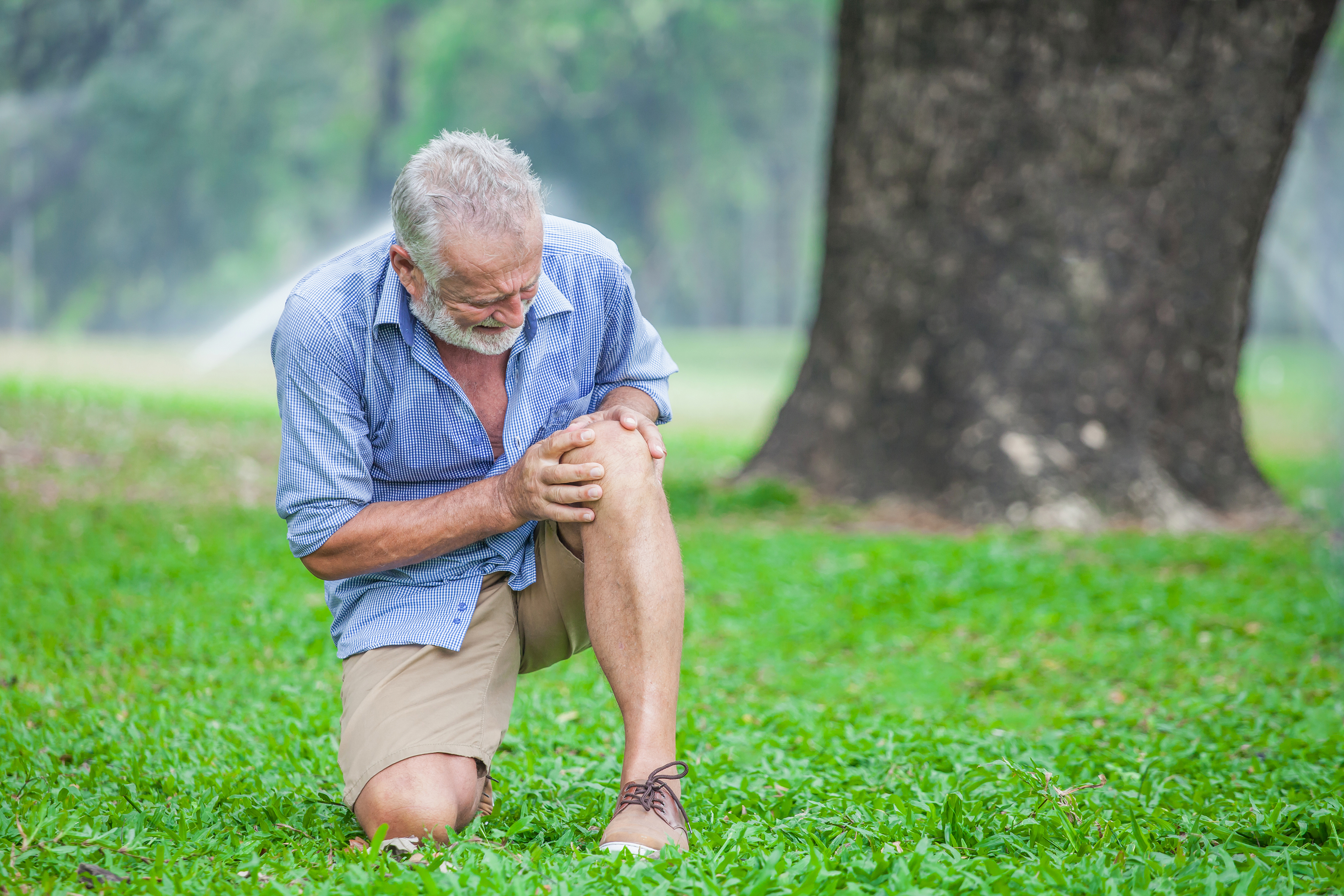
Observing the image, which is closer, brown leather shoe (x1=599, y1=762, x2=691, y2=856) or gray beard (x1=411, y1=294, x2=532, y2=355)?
brown leather shoe (x1=599, y1=762, x2=691, y2=856)

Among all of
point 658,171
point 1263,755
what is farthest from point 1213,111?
point 658,171

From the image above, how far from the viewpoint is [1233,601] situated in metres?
5.43

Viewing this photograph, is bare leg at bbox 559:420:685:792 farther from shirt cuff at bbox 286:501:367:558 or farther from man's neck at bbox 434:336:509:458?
shirt cuff at bbox 286:501:367:558

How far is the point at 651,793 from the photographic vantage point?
263cm

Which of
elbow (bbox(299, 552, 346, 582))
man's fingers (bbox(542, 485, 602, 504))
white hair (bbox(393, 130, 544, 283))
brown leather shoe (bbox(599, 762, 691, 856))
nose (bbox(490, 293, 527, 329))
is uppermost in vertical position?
white hair (bbox(393, 130, 544, 283))

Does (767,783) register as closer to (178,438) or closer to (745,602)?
(745,602)

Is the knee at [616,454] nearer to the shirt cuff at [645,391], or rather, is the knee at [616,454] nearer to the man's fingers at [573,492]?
the man's fingers at [573,492]

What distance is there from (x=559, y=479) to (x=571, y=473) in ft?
0.10

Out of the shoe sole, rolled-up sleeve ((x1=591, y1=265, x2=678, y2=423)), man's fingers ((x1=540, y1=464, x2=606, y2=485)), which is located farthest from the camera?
rolled-up sleeve ((x1=591, y1=265, x2=678, y2=423))

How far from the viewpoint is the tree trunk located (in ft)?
24.3

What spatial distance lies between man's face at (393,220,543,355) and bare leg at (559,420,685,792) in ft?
1.08

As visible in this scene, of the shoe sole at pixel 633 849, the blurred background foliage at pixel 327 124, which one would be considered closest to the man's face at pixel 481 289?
the shoe sole at pixel 633 849

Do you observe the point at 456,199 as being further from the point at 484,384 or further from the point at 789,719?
the point at 789,719

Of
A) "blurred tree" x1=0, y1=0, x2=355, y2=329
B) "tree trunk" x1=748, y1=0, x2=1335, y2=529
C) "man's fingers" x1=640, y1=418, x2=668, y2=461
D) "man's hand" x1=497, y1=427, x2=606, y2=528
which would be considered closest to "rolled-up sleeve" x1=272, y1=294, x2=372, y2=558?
"man's hand" x1=497, y1=427, x2=606, y2=528
